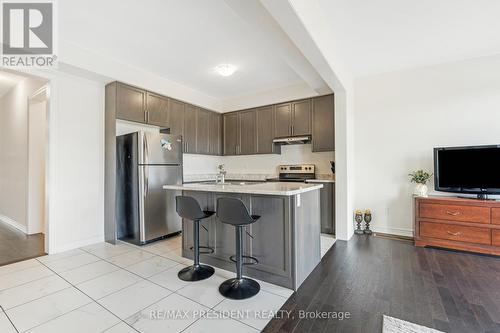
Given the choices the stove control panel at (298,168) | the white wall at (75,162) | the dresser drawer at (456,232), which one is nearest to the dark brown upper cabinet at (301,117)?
the stove control panel at (298,168)

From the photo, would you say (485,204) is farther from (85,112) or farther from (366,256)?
(85,112)

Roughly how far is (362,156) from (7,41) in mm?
5235

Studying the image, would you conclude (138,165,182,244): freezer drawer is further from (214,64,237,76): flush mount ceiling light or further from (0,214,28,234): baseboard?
(0,214,28,234): baseboard

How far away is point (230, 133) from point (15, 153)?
442 centimetres

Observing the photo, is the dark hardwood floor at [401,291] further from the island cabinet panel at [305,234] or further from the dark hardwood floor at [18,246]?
the dark hardwood floor at [18,246]

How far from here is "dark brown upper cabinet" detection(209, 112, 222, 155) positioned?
5320mm

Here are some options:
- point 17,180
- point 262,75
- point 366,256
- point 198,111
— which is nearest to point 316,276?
point 366,256

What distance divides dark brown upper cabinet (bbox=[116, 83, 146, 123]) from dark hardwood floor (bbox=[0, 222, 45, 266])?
2256 mm

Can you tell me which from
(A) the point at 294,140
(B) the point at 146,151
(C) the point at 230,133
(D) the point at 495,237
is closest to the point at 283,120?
(A) the point at 294,140

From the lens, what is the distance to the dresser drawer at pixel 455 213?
3.07 meters

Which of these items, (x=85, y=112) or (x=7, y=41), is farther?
(x=85, y=112)

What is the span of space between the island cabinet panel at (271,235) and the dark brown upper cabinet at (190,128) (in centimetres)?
267

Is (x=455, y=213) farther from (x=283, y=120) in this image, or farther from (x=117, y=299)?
(x=117, y=299)

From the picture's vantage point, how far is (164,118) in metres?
4.20
